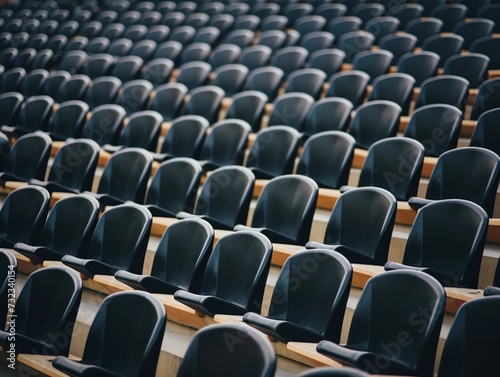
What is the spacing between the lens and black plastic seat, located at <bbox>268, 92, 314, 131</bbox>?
1696 mm

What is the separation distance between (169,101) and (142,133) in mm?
261

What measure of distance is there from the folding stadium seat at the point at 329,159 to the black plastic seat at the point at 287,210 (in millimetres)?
169

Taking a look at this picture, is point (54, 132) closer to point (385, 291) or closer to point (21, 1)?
point (385, 291)

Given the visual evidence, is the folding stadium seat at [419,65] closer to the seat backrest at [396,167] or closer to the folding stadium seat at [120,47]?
the seat backrest at [396,167]

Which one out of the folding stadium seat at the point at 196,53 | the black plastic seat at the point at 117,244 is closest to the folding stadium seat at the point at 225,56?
the folding stadium seat at the point at 196,53

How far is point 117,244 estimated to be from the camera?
3.92ft

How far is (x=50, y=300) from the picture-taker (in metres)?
0.97

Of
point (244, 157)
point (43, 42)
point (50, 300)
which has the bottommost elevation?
point (50, 300)

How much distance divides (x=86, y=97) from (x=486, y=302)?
173 centimetres

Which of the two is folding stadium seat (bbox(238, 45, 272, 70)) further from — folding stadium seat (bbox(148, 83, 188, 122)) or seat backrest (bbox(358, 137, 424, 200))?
seat backrest (bbox(358, 137, 424, 200))

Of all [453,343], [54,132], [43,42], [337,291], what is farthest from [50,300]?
[43,42]

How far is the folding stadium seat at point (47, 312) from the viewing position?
0.93m

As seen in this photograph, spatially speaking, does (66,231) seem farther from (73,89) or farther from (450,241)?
(73,89)

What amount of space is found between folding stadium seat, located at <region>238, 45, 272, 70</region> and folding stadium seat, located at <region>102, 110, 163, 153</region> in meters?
0.57
